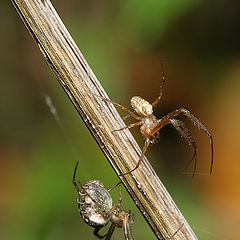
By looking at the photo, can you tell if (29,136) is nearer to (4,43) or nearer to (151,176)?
(4,43)

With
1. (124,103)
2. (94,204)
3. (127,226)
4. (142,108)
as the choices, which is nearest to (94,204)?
(94,204)

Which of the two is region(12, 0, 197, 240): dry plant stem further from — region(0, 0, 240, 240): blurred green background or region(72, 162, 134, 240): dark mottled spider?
region(0, 0, 240, 240): blurred green background

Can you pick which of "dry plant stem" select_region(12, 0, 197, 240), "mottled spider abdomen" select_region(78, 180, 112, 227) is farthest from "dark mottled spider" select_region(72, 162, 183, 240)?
"dry plant stem" select_region(12, 0, 197, 240)

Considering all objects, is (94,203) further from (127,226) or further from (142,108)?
(142,108)

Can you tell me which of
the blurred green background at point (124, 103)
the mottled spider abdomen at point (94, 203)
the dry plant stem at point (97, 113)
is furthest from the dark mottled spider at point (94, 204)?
the blurred green background at point (124, 103)

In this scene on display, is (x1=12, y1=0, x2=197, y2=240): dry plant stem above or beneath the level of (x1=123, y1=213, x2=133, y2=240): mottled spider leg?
above

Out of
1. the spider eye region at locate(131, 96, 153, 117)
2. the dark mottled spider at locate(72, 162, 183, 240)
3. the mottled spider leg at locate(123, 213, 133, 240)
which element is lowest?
the mottled spider leg at locate(123, 213, 133, 240)

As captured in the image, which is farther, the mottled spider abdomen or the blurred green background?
the blurred green background
